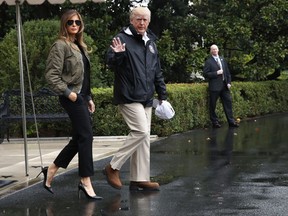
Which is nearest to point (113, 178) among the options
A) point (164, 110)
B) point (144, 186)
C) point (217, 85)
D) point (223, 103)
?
point (144, 186)

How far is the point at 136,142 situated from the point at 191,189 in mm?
841

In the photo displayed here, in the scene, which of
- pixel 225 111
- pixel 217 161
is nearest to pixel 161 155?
pixel 217 161

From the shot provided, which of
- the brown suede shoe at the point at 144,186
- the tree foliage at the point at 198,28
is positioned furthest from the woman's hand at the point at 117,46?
the tree foliage at the point at 198,28

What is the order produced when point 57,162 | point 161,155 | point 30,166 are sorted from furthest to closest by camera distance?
point 161,155 → point 30,166 → point 57,162

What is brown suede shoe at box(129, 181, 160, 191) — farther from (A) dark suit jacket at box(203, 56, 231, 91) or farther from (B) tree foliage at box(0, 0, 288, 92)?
(B) tree foliage at box(0, 0, 288, 92)

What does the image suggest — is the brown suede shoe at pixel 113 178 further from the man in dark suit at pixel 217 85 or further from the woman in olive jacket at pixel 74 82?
the man in dark suit at pixel 217 85

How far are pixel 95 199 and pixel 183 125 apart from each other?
764 cm

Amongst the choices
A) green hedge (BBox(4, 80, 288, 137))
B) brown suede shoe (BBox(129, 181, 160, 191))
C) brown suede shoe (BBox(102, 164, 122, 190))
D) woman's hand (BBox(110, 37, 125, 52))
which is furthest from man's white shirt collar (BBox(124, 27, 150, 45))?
green hedge (BBox(4, 80, 288, 137))

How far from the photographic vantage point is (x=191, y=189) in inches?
294

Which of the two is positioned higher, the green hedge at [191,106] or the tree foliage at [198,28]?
the tree foliage at [198,28]

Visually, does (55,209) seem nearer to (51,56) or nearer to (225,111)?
(51,56)

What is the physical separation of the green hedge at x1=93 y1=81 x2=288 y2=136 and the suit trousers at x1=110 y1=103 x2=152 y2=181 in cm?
565

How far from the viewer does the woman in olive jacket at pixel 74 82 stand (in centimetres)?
684

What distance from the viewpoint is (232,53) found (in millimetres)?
22266
